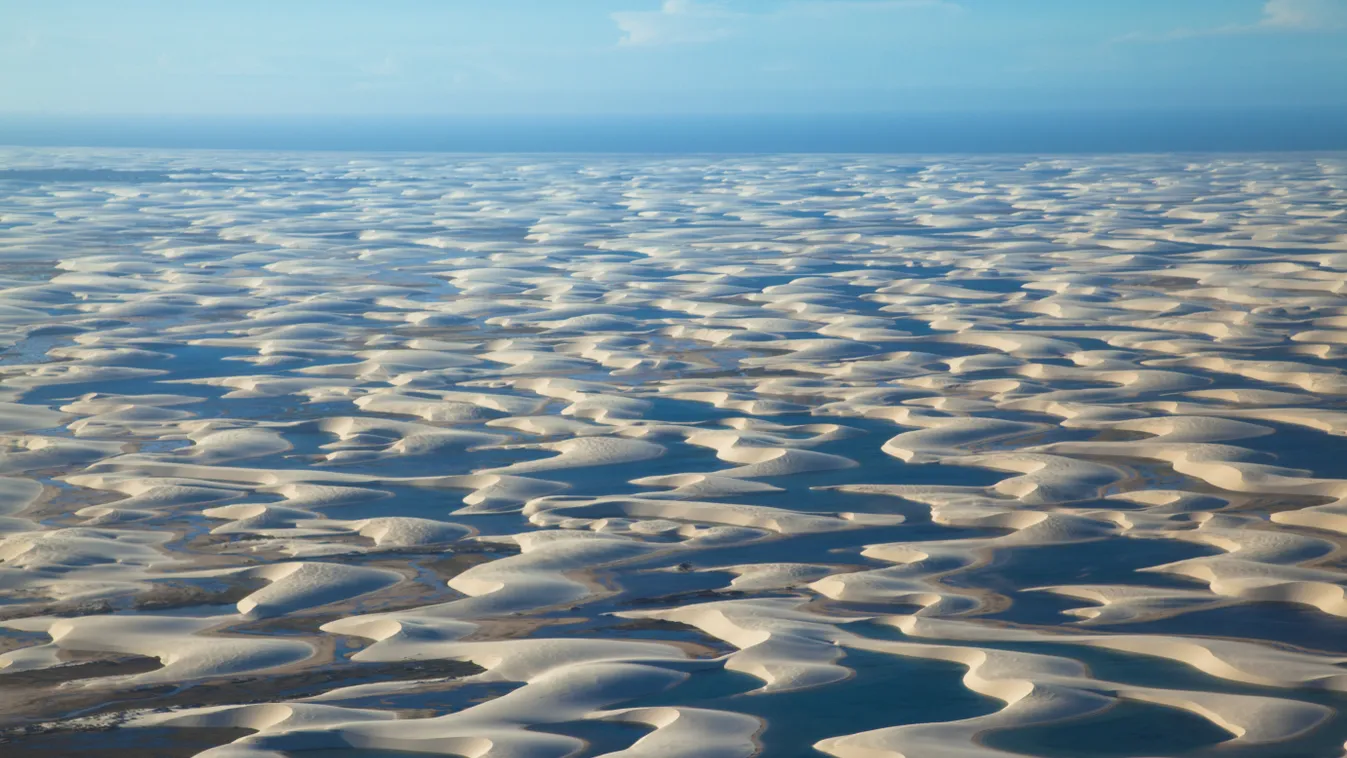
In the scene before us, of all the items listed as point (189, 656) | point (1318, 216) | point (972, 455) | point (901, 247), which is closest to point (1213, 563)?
point (972, 455)

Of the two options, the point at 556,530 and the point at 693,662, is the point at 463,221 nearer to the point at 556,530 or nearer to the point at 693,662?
the point at 556,530

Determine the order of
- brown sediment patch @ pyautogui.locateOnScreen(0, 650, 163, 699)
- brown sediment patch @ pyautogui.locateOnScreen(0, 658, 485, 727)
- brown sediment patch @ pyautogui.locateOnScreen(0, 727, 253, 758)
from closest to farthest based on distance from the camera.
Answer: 1. brown sediment patch @ pyautogui.locateOnScreen(0, 727, 253, 758)
2. brown sediment patch @ pyautogui.locateOnScreen(0, 658, 485, 727)
3. brown sediment patch @ pyautogui.locateOnScreen(0, 650, 163, 699)

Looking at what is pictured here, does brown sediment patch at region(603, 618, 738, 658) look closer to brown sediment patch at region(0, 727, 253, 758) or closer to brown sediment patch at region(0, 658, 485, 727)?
brown sediment patch at region(0, 658, 485, 727)

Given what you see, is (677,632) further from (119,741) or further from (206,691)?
(119,741)

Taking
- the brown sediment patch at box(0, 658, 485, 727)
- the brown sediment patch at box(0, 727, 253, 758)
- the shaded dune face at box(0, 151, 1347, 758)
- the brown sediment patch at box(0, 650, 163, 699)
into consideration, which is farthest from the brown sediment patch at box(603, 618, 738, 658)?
the brown sediment patch at box(0, 650, 163, 699)

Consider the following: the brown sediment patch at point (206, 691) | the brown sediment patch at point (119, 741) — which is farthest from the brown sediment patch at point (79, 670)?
the brown sediment patch at point (119, 741)

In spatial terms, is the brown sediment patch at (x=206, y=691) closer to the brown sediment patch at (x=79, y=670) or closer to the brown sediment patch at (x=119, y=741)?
the brown sediment patch at (x=79, y=670)

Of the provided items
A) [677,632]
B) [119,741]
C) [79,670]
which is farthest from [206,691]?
[677,632]

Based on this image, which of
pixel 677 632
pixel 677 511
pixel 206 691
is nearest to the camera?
pixel 206 691

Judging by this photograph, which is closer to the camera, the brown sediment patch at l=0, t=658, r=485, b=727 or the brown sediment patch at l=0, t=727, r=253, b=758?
the brown sediment patch at l=0, t=727, r=253, b=758
